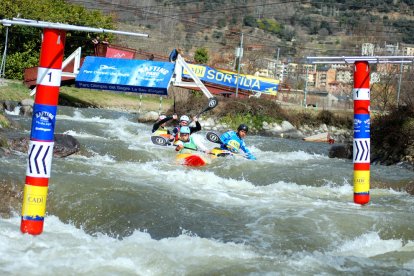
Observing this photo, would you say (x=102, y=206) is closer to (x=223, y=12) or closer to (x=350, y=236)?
(x=350, y=236)

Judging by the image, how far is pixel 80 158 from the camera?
15289 millimetres

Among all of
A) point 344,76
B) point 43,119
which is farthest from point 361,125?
point 344,76

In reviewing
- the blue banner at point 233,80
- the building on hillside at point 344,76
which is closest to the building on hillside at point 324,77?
the building on hillside at point 344,76

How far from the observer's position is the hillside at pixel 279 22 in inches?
4382

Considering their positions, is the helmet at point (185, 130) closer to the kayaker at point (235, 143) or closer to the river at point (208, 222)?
the kayaker at point (235, 143)

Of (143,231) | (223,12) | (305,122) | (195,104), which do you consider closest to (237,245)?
(143,231)

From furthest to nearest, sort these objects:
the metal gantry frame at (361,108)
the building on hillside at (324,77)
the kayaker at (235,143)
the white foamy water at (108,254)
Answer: the building on hillside at (324,77) → the kayaker at (235,143) → the metal gantry frame at (361,108) → the white foamy water at (108,254)

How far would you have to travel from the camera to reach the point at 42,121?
739 centimetres

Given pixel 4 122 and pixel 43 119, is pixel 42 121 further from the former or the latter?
pixel 4 122

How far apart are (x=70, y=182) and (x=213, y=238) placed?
334 cm

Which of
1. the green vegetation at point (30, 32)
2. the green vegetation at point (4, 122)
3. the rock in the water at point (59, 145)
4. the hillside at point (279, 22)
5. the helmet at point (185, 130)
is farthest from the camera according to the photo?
the hillside at point (279, 22)

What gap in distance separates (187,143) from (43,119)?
9.82 m

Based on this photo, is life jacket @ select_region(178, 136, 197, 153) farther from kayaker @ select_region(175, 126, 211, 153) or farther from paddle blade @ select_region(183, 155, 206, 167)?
paddle blade @ select_region(183, 155, 206, 167)

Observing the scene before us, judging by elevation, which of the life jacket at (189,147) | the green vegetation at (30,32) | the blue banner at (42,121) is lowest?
the life jacket at (189,147)
